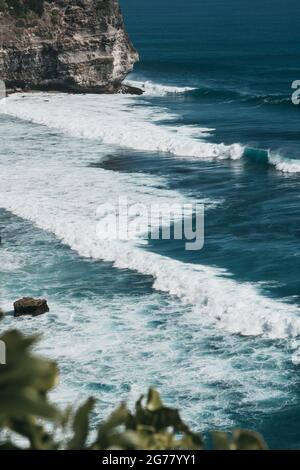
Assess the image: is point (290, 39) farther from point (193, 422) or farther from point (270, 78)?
point (193, 422)

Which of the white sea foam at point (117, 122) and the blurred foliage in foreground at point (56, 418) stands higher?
the blurred foliage in foreground at point (56, 418)

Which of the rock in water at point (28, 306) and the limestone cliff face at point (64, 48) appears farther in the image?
the limestone cliff face at point (64, 48)

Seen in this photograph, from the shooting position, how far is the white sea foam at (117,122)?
171ft

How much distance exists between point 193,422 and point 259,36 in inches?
4305

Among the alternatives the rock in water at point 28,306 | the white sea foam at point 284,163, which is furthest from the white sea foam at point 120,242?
the white sea foam at point 284,163

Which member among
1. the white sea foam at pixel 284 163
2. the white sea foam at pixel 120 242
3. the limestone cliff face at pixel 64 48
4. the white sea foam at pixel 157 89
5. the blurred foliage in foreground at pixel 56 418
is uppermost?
the blurred foliage in foreground at pixel 56 418

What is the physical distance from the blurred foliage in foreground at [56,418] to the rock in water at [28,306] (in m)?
20.0

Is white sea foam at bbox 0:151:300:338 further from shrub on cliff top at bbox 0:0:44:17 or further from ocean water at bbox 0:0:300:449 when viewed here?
shrub on cliff top at bbox 0:0:44:17

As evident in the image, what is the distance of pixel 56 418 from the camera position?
12.7ft

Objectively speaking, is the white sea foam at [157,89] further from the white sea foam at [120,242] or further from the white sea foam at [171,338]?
the white sea foam at [171,338]

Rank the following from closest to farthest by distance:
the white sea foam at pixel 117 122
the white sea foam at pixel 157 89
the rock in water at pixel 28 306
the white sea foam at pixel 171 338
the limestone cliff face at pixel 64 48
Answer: the white sea foam at pixel 171 338 < the rock in water at pixel 28 306 < the white sea foam at pixel 117 122 < the limestone cliff face at pixel 64 48 < the white sea foam at pixel 157 89

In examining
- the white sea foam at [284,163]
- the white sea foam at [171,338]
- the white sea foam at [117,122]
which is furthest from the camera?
the white sea foam at [117,122]

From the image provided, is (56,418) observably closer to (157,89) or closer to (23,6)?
(23,6)

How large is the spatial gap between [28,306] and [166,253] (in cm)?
762
